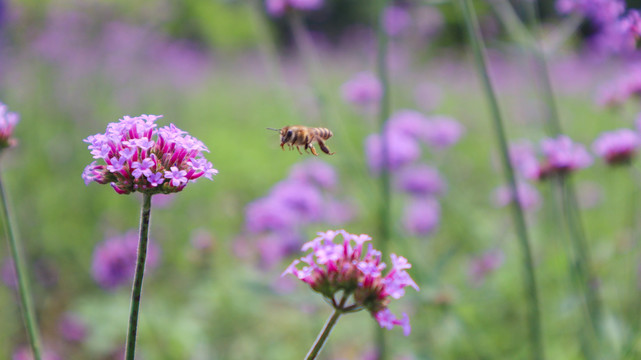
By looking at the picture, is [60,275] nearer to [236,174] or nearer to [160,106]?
[236,174]

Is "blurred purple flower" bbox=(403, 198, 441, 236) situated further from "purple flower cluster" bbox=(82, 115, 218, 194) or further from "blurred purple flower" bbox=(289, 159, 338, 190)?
"purple flower cluster" bbox=(82, 115, 218, 194)

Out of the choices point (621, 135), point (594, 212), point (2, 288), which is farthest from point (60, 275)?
point (594, 212)

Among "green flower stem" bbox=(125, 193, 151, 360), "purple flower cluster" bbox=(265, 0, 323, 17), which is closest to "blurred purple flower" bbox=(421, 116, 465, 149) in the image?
"purple flower cluster" bbox=(265, 0, 323, 17)

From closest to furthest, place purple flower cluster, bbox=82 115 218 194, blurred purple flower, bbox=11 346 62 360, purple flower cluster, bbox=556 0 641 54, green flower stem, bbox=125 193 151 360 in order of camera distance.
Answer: green flower stem, bbox=125 193 151 360, purple flower cluster, bbox=82 115 218 194, purple flower cluster, bbox=556 0 641 54, blurred purple flower, bbox=11 346 62 360

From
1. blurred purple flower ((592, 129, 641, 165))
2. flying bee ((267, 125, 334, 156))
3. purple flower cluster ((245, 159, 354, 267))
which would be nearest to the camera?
flying bee ((267, 125, 334, 156))

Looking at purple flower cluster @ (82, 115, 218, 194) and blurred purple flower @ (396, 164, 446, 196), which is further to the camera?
blurred purple flower @ (396, 164, 446, 196)

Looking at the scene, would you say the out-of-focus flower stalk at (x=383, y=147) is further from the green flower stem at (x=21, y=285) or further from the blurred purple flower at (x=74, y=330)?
the blurred purple flower at (x=74, y=330)

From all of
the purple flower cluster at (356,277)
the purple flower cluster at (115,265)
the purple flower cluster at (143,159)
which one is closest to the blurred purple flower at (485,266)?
the purple flower cluster at (115,265)
